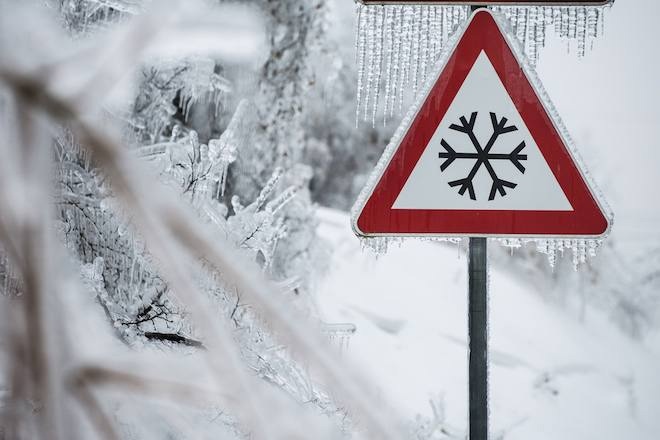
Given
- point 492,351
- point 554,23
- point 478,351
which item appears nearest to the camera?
point 478,351

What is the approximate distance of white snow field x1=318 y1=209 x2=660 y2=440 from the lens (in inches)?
161

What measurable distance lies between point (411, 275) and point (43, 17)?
4839 millimetres

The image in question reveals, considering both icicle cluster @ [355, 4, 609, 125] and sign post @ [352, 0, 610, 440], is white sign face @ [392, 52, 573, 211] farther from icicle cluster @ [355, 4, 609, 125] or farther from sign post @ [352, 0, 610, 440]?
icicle cluster @ [355, 4, 609, 125]

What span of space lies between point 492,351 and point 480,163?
3719mm

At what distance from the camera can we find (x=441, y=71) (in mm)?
1152

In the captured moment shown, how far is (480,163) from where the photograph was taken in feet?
3.73

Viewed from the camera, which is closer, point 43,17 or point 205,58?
point 43,17

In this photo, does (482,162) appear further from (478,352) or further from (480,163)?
(478,352)

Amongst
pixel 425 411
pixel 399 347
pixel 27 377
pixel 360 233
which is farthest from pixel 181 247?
pixel 399 347

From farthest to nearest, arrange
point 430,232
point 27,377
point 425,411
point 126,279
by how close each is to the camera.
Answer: point 425,411, point 126,279, point 430,232, point 27,377

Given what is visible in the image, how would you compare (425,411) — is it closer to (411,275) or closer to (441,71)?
(411,275)

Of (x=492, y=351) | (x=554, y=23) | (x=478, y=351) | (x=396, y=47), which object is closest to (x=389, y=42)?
(x=396, y=47)

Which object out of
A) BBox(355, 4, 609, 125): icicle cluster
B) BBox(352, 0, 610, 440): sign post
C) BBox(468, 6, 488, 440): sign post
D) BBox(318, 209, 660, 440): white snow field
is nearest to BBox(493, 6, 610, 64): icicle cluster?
BBox(355, 4, 609, 125): icicle cluster

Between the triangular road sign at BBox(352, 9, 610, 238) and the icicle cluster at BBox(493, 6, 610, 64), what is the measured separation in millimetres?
143
